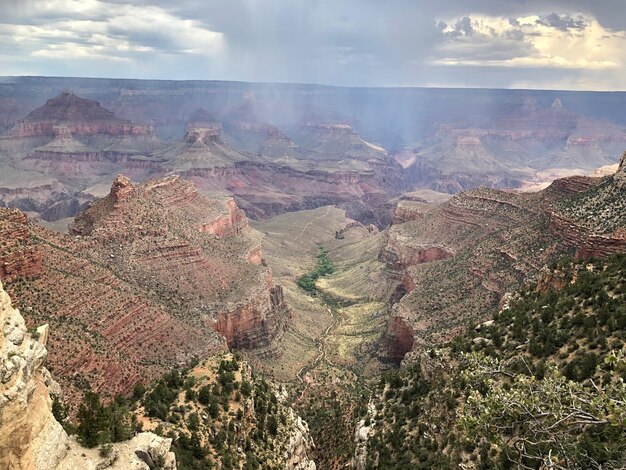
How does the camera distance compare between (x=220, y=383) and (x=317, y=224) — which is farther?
(x=317, y=224)

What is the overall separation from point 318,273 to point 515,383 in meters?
98.4

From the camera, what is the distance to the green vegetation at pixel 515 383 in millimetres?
14859

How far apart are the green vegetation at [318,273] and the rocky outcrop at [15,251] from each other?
64030 millimetres

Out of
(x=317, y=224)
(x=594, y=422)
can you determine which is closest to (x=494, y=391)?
(x=594, y=422)

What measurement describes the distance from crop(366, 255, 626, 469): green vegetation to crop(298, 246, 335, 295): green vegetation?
68.2m

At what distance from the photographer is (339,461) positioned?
36.4 metres

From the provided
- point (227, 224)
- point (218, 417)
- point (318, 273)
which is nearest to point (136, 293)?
point (218, 417)

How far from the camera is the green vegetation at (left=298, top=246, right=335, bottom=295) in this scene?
351ft

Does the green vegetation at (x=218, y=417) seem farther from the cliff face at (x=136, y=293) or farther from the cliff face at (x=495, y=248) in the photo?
the cliff face at (x=495, y=248)

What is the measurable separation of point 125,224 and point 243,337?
20.1m

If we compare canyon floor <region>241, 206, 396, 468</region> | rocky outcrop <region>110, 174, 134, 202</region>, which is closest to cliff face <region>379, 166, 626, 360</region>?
canyon floor <region>241, 206, 396, 468</region>

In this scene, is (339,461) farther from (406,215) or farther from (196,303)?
(406,215)

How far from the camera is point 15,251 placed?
137 ft

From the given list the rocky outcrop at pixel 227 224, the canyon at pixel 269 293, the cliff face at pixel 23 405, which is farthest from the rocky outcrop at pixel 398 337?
the cliff face at pixel 23 405
